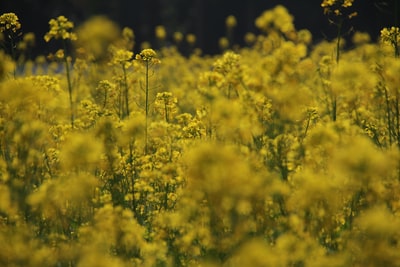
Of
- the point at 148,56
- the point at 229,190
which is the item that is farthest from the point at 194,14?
the point at 229,190

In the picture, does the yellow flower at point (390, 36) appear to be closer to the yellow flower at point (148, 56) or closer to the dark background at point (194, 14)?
the yellow flower at point (148, 56)

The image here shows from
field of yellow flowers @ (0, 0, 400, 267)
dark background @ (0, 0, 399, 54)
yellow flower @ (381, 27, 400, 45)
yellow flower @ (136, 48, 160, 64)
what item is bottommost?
field of yellow flowers @ (0, 0, 400, 267)

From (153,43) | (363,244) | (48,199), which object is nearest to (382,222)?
(363,244)

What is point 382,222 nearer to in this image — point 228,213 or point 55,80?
point 228,213

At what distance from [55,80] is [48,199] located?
2.20m

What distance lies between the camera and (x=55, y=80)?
507 cm

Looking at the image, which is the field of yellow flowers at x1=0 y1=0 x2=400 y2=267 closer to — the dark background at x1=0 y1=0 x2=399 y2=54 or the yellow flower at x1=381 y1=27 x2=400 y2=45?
the yellow flower at x1=381 y1=27 x2=400 y2=45

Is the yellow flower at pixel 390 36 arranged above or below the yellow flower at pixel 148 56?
above

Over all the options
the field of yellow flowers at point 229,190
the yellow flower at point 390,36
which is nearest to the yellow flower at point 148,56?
the field of yellow flowers at point 229,190

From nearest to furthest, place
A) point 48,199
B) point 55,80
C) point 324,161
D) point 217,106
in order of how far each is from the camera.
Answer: point 217,106
point 48,199
point 324,161
point 55,80

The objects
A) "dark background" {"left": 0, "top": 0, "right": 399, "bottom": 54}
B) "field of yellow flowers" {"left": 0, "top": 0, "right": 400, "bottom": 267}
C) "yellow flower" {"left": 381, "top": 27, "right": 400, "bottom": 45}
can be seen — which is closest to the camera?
"field of yellow flowers" {"left": 0, "top": 0, "right": 400, "bottom": 267}

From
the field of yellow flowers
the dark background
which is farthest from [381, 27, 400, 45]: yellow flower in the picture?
the dark background

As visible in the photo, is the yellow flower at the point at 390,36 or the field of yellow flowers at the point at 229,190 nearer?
the field of yellow flowers at the point at 229,190

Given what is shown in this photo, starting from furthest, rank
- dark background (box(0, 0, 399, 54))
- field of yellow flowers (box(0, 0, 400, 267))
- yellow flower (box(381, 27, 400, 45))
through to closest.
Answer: dark background (box(0, 0, 399, 54)) → yellow flower (box(381, 27, 400, 45)) → field of yellow flowers (box(0, 0, 400, 267))
